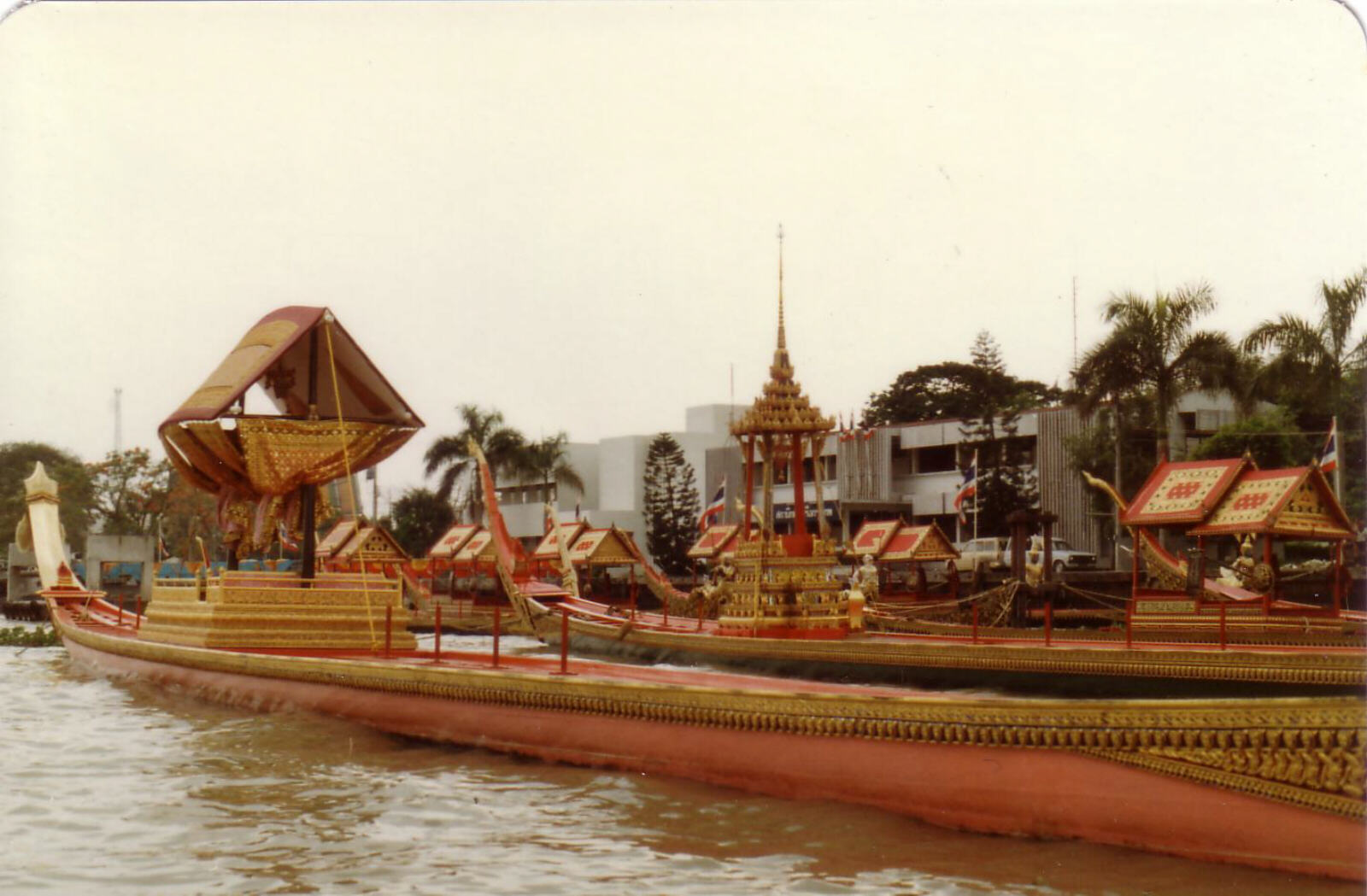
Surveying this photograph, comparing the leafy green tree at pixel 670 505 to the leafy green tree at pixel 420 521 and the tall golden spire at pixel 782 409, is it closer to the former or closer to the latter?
the leafy green tree at pixel 420 521

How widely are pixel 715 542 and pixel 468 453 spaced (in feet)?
64.1

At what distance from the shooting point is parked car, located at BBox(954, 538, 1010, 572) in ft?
129

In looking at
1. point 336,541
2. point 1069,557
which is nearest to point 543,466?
point 336,541

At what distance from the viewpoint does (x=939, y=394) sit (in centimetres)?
6172

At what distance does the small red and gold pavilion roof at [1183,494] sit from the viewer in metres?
18.1

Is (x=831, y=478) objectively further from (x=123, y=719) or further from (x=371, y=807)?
(x=371, y=807)

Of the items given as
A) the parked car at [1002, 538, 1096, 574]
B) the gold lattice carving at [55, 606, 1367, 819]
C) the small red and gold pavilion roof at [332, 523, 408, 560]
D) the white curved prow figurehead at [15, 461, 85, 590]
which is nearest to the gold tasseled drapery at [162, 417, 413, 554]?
the gold lattice carving at [55, 606, 1367, 819]

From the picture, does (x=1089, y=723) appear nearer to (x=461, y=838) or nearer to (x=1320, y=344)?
(x=461, y=838)

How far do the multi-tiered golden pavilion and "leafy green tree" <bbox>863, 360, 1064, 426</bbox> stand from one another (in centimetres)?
4039

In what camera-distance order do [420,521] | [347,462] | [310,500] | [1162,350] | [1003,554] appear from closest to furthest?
[347,462] → [310,500] → [1162,350] → [1003,554] → [420,521]

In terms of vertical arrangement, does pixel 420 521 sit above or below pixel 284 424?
below

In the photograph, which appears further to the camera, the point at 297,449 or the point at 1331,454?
the point at 1331,454

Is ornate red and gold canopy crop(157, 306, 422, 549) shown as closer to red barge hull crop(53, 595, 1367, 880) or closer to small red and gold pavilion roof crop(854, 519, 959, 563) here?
red barge hull crop(53, 595, 1367, 880)

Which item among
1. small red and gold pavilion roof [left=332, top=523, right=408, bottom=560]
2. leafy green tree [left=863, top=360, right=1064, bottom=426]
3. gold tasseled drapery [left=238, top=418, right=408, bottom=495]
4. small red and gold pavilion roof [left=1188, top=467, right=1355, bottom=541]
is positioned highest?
leafy green tree [left=863, top=360, right=1064, bottom=426]
